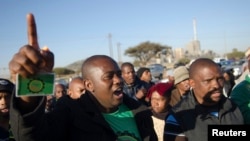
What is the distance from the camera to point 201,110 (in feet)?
8.88

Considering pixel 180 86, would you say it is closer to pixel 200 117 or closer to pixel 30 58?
pixel 200 117

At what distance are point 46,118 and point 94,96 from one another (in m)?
0.63

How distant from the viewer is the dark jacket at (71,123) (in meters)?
1.63

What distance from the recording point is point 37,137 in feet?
5.52

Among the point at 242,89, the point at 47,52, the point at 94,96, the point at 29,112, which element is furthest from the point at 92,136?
the point at 242,89

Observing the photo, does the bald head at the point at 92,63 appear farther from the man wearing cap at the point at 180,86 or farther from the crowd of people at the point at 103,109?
the man wearing cap at the point at 180,86

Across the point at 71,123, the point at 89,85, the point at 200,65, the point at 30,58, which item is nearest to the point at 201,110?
the point at 200,65

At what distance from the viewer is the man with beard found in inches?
102

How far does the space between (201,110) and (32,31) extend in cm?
176

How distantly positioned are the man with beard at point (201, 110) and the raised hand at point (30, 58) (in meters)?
1.46

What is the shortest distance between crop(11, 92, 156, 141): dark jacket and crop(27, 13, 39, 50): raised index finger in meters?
0.34

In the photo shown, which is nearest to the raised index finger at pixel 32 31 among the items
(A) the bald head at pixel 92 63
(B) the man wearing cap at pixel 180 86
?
(A) the bald head at pixel 92 63

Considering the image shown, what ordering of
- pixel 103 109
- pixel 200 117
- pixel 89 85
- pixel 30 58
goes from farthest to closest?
pixel 200 117 → pixel 89 85 → pixel 103 109 → pixel 30 58

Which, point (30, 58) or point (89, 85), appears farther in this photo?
point (89, 85)
